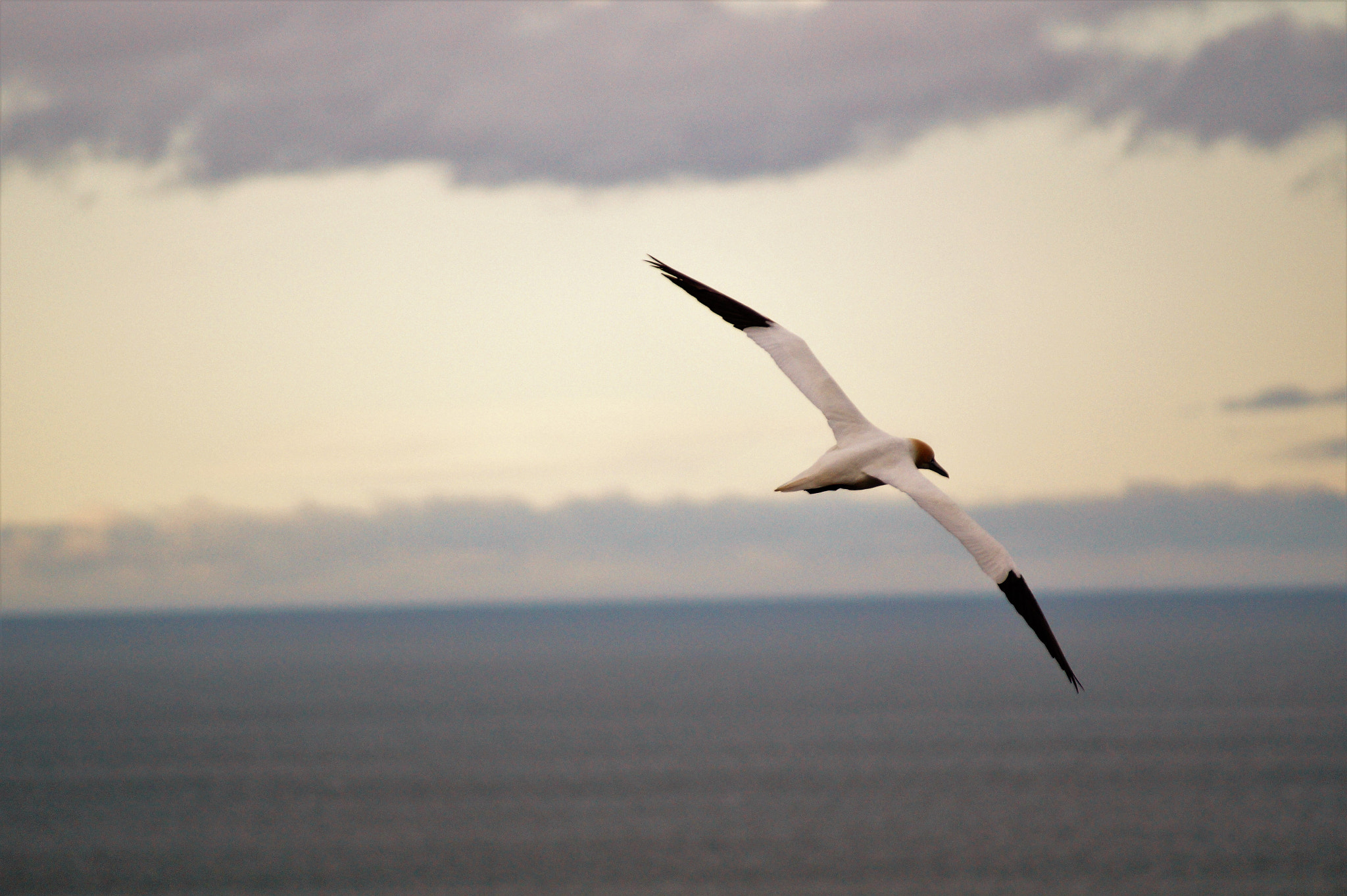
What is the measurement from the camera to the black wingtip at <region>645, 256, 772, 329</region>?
17.6m

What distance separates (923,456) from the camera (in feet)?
52.4

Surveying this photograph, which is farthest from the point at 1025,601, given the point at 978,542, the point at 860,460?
the point at 860,460

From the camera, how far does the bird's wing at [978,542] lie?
544 inches

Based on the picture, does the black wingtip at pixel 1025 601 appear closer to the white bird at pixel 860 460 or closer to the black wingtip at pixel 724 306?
the white bird at pixel 860 460

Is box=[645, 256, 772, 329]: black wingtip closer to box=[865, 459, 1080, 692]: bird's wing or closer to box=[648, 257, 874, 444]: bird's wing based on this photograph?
box=[648, 257, 874, 444]: bird's wing

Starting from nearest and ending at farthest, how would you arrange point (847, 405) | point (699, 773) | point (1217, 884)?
point (847, 405), point (1217, 884), point (699, 773)

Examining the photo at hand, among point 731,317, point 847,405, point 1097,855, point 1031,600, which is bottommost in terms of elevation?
point 1097,855

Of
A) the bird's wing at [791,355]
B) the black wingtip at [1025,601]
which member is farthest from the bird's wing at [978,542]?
the bird's wing at [791,355]

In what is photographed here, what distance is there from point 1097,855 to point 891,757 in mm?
52913

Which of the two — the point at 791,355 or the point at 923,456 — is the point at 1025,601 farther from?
the point at 791,355

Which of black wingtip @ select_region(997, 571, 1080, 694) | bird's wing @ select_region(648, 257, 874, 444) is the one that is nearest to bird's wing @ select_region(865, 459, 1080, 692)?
black wingtip @ select_region(997, 571, 1080, 694)

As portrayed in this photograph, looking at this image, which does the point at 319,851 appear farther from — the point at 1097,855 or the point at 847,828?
the point at 1097,855

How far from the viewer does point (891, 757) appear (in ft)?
643

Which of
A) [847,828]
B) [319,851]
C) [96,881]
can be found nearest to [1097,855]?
[847,828]
